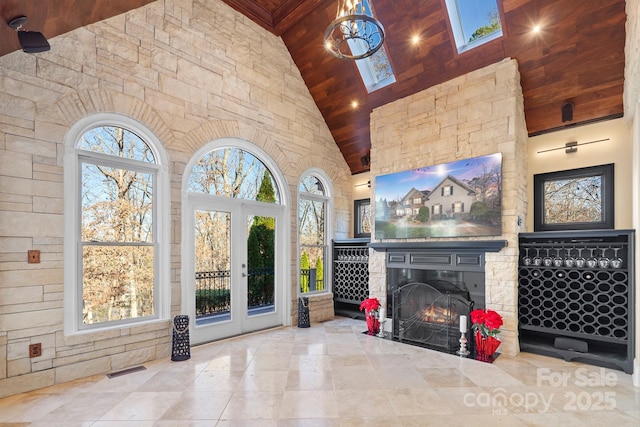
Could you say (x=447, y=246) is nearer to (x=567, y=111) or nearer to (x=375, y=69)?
(x=567, y=111)

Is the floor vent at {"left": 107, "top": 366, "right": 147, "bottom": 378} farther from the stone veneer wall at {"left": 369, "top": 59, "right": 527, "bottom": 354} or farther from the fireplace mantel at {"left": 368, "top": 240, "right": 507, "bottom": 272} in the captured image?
the fireplace mantel at {"left": 368, "top": 240, "right": 507, "bottom": 272}

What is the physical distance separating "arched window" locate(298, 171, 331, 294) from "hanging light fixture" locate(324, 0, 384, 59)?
2305mm

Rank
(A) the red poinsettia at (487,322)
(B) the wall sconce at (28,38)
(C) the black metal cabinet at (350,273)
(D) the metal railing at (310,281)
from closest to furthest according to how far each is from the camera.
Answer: (B) the wall sconce at (28,38), (A) the red poinsettia at (487,322), (D) the metal railing at (310,281), (C) the black metal cabinet at (350,273)

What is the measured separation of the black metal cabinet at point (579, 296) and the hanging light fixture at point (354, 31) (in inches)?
125

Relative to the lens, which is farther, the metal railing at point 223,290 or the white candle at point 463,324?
the metal railing at point 223,290

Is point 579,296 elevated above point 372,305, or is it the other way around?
point 579,296

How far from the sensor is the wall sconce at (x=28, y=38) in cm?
246

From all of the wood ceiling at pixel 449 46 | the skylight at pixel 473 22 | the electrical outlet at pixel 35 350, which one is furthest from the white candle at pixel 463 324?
the electrical outlet at pixel 35 350

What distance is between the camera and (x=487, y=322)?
4.01m

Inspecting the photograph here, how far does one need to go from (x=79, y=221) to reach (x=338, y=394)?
3.25 meters

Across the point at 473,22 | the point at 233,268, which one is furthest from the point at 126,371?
the point at 473,22

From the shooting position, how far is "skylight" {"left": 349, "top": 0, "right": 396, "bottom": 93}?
17.3 feet

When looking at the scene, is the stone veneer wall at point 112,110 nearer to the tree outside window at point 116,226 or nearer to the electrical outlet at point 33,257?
the electrical outlet at point 33,257

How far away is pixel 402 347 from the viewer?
4477mm
